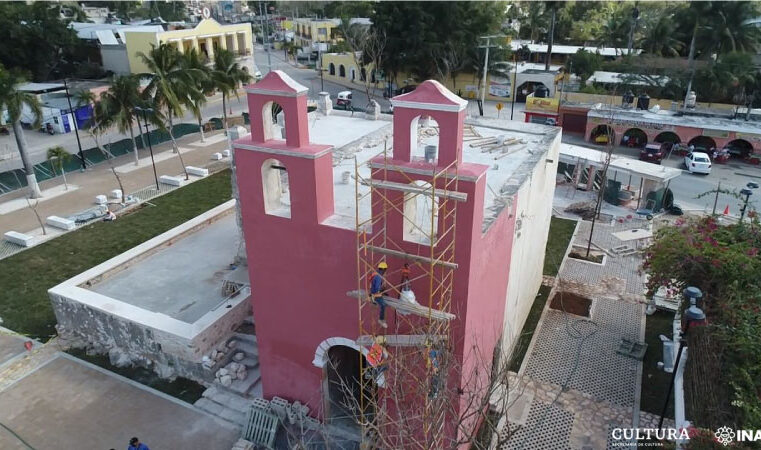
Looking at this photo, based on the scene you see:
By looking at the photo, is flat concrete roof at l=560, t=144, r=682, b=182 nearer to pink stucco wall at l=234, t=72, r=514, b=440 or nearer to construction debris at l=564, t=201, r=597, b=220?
construction debris at l=564, t=201, r=597, b=220

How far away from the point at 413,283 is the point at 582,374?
7.82m

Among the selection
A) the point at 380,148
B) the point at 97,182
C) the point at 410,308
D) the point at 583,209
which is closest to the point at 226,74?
the point at 97,182

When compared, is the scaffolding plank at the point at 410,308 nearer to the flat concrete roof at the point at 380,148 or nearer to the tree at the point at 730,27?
the flat concrete roof at the point at 380,148

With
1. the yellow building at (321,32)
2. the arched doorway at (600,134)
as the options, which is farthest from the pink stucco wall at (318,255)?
the yellow building at (321,32)

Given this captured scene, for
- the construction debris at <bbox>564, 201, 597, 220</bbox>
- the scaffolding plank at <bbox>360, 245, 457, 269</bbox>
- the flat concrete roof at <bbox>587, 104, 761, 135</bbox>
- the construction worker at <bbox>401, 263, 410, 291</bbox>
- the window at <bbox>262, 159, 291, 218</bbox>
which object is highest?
the window at <bbox>262, 159, 291, 218</bbox>

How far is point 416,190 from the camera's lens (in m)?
9.77

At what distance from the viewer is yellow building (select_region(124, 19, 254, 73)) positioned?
4728 centimetres

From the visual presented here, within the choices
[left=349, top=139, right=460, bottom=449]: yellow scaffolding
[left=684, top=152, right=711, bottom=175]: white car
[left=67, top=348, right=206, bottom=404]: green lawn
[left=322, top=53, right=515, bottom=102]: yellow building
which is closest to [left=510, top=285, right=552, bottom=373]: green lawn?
[left=349, top=139, right=460, bottom=449]: yellow scaffolding

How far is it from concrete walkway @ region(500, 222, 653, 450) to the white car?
1477cm

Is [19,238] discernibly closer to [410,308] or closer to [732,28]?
[410,308]

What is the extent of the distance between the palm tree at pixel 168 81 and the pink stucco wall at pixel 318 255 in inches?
839

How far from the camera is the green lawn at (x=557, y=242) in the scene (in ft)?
72.2

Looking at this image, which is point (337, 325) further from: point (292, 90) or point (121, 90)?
point (121, 90)

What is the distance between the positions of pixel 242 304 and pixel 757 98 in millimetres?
44477
